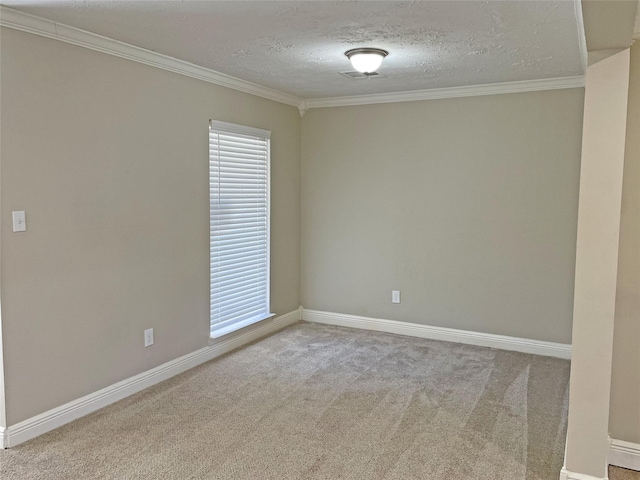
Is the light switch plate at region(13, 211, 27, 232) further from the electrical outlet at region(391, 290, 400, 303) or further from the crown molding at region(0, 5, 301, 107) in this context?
the electrical outlet at region(391, 290, 400, 303)

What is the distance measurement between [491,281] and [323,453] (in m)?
2.54

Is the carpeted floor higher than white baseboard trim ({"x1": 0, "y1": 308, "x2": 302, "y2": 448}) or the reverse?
the reverse

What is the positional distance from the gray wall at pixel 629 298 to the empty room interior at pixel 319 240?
0.04 feet

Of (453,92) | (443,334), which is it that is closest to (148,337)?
(443,334)

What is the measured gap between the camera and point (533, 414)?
3.33 metres

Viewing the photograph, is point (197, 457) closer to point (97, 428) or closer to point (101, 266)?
point (97, 428)

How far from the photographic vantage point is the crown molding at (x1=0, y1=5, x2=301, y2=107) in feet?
9.09

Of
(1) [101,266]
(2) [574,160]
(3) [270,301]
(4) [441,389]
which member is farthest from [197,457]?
(2) [574,160]

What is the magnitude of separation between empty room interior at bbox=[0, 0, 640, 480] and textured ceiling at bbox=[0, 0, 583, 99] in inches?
1.0

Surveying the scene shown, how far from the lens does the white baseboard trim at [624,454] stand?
8.94ft

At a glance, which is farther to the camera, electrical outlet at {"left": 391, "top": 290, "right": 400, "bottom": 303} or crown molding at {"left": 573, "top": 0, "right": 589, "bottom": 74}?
electrical outlet at {"left": 391, "top": 290, "right": 400, "bottom": 303}

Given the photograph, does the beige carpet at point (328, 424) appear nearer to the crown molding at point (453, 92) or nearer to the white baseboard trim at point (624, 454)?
the white baseboard trim at point (624, 454)

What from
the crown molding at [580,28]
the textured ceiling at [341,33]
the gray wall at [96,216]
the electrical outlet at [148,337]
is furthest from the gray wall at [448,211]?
the electrical outlet at [148,337]

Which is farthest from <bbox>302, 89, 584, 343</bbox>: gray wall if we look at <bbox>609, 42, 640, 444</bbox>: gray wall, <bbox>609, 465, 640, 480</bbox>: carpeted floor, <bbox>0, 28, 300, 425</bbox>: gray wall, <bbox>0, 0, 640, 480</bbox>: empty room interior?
<bbox>609, 465, 640, 480</bbox>: carpeted floor
